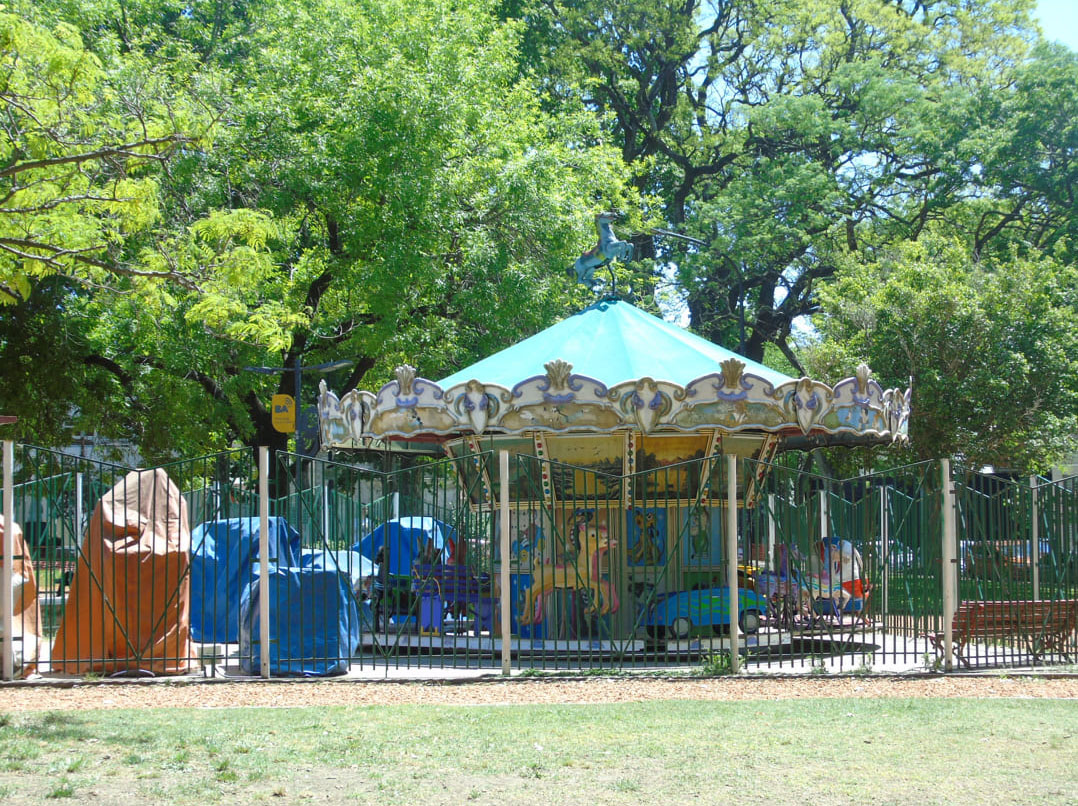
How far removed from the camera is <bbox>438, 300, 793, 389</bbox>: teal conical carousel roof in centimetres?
1588

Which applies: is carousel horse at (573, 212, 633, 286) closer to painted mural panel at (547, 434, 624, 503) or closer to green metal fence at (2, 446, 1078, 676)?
painted mural panel at (547, 434, 624, 503)

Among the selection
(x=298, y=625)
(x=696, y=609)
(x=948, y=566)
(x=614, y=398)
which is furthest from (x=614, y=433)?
(x=298, y=625)

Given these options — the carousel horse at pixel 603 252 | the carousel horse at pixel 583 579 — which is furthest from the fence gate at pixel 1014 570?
the carousel horse at pixel 603 252

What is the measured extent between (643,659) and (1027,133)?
25828 millimetres

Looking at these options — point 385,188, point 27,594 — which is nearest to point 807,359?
point 385,188

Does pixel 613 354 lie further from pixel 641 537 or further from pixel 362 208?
pixel 362 208

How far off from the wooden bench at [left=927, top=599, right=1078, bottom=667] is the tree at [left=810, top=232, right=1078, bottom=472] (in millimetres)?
13391

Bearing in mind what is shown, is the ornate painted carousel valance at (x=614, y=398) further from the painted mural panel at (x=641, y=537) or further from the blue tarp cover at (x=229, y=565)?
the blue tarp cover at (x=229, y=565)

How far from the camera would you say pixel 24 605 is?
12711mm

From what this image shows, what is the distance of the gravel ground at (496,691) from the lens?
11.0 meters

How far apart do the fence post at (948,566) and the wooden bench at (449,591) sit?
488cm

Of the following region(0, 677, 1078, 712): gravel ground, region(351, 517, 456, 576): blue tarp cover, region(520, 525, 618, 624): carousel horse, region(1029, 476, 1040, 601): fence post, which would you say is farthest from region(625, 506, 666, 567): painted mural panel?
region(1029, 476, 1040, 601): fence post

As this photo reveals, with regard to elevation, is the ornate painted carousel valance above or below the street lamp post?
below

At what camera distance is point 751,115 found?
124 ft
